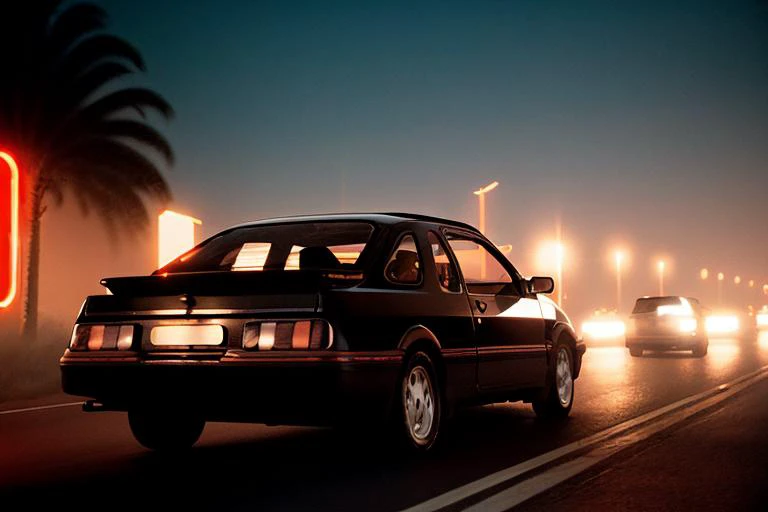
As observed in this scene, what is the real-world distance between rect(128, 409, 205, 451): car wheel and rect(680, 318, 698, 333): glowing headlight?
17.9 m

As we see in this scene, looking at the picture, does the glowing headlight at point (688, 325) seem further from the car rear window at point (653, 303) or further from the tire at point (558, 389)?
the tire at point (558, 389)

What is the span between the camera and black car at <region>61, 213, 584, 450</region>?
6488 mm

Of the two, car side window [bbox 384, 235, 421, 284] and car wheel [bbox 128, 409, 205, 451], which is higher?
car side window [bbox 384, 235, 421, 284]

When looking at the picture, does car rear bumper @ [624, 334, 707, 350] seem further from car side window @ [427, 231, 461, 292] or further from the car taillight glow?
car side window @ [427, 231, 461, 292]

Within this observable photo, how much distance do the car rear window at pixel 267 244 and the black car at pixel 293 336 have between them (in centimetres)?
1

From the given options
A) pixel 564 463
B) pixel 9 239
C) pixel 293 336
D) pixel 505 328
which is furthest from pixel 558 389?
pixel 9 239

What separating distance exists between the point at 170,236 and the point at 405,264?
17672 mm

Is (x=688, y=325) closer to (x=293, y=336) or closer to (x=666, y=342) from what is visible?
(x=666, y=342)

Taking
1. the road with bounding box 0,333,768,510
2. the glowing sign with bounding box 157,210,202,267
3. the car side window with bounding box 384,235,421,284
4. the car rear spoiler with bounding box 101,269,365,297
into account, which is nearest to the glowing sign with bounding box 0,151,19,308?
the road with bounding box 0,333,768,510

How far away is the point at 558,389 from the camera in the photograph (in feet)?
33.1

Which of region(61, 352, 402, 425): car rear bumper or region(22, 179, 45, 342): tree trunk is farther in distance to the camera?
region(22, 179, 45, 342): tree trunk

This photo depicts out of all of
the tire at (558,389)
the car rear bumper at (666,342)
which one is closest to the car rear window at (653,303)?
the car rear bumper at (666,342)

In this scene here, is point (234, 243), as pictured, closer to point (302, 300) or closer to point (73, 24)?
point (302, 300)

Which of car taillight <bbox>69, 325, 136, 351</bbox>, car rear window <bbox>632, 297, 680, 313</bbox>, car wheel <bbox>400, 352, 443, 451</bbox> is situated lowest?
car wheel <bbox>400, 352, 443, 451</bbox>
